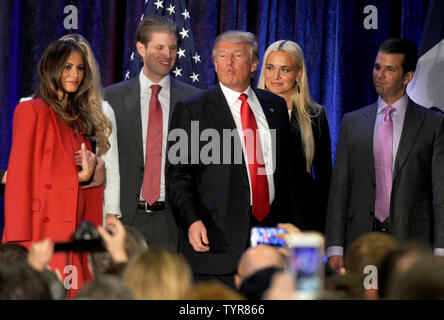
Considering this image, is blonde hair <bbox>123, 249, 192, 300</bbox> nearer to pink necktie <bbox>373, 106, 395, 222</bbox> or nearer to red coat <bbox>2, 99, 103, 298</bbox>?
red coat <bbox>2, 99, 103, 298</bbox>

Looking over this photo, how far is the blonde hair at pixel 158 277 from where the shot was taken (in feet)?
9.53

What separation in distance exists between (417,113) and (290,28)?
1.55m

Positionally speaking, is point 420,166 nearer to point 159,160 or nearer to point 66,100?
point 159,160

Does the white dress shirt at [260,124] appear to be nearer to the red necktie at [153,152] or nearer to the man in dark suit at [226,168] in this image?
the man in dark suit at [226,168]

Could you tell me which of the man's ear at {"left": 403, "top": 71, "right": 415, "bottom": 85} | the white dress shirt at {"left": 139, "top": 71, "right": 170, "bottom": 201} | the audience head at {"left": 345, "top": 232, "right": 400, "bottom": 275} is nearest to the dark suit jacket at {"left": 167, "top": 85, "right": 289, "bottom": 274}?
the white dress shirt at {"left": 139, "top": 71, "right": 170, "bottom": 201}

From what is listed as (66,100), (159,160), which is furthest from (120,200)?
(66,100)

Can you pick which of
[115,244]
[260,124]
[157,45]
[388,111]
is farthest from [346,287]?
[157,45]

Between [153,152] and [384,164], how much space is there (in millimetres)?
1363

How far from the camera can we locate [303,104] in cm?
546

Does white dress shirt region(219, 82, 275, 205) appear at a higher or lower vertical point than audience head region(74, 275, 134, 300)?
higher

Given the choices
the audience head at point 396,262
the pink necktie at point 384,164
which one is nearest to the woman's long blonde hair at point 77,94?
the pink necktie at point 384,164

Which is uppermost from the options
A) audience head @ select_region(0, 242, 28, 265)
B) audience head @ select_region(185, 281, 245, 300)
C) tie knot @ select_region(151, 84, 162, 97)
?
tie knot @ select_region(151, 84, 162, 97)

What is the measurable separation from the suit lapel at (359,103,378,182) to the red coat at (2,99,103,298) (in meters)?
1.75

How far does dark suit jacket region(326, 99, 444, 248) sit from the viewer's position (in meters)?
5.07
